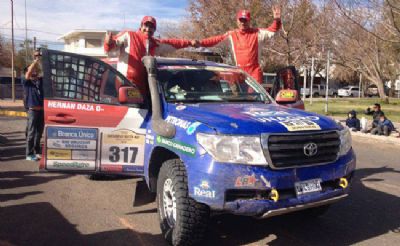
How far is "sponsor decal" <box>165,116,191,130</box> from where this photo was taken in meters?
4.02

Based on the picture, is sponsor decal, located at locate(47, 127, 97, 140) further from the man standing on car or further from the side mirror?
the man standing on car

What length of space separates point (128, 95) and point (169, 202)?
121cm

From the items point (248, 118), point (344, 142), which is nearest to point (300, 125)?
point (248, 118)

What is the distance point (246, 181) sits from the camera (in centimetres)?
363

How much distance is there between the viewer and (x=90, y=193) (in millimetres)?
6238

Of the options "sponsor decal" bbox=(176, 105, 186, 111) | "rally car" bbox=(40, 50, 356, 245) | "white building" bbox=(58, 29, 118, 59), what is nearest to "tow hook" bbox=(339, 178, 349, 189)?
"rally car" bbox=(40, 50, 356, 245)

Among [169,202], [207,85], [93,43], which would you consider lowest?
[169,202]

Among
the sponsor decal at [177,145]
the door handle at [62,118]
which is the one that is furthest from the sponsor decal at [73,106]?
the sponsor decal at [177,145]

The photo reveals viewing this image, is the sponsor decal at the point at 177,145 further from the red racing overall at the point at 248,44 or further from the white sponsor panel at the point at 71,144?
the red racing overall at the point at 248,44

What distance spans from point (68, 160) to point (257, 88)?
2.44 meters

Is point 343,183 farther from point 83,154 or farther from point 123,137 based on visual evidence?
point 83,154

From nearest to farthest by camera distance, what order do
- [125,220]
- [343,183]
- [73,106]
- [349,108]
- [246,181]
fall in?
[246,181], [343,183], [73,106], [125,220], [349,108]

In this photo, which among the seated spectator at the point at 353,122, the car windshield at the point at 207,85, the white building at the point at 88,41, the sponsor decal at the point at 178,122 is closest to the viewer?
the sponsor decal at the point at 178,122

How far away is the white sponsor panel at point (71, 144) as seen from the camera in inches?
186
